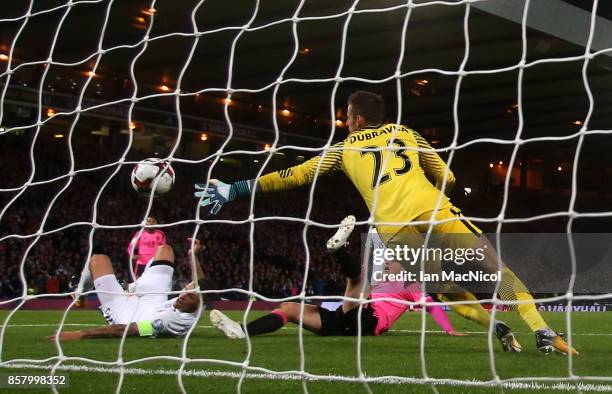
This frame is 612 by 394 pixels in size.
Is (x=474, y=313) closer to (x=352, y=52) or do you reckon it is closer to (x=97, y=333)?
(x=97, y=333)

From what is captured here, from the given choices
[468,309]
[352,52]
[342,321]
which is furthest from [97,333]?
[352,52]

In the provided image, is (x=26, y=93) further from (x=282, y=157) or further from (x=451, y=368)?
(x=451, y=368)

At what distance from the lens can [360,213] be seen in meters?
29.4

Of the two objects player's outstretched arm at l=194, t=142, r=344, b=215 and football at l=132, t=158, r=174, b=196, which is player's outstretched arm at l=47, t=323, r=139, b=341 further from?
player's outstretched arm at l=194, t=142, r=344, b=215

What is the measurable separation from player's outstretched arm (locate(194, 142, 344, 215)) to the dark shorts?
1.42m

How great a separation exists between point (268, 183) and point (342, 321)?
197 centimetres

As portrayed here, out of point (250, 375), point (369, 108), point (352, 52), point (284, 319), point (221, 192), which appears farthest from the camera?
point (352, 52)

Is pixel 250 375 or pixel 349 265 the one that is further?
pixel 349 265

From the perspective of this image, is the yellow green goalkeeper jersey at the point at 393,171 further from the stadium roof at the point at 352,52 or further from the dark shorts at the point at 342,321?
the stadium roof at the point at 352,52

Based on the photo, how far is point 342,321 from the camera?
22.2 ft

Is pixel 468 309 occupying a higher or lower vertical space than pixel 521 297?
lower

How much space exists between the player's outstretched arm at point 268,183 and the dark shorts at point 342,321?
1.42 m

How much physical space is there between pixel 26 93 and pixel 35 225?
4011 millimetres

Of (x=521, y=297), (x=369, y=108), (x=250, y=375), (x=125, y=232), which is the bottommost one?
(x=125, y=232)
